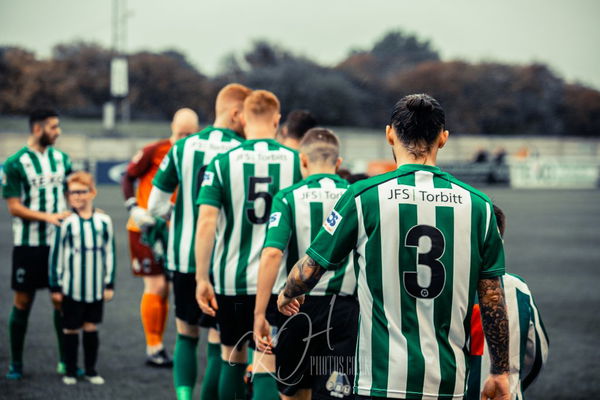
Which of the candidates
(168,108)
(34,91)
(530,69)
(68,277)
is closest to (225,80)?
(168,108)

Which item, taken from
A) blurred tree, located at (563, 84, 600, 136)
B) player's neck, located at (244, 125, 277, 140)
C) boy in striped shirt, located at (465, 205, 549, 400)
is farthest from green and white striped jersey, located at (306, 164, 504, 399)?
blurred tree, located at (563, 84, 600, 136)

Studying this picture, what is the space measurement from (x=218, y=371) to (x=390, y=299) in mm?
2272

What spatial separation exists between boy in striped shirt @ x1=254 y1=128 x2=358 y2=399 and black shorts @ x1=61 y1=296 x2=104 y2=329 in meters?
2.17

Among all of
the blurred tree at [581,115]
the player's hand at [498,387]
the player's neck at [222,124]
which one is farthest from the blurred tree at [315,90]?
the player's hand at [498,387]

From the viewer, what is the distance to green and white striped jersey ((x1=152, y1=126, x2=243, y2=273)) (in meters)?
4.96

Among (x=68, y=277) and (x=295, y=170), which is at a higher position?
(x=295, y=170)

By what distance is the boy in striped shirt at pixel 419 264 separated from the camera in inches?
111

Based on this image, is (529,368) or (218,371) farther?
(218,371)

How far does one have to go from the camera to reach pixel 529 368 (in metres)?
3.67

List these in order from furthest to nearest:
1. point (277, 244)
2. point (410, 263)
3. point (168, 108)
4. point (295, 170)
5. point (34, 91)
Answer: point (168, 108), point (34, 91), point (295, 170), point (277, 244), point (410, 263)

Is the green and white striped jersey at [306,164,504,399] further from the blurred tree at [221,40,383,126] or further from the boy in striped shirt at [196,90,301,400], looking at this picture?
the blurred tree at [221,40,383,126]

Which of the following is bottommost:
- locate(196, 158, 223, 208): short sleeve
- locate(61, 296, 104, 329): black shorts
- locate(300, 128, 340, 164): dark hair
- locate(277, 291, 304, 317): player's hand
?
locate(61, 296, 104, 329): black shorts

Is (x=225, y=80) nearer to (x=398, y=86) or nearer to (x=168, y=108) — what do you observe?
(x=168, y=108)

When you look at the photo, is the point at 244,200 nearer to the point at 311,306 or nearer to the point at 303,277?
the point at 311,306
